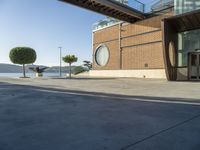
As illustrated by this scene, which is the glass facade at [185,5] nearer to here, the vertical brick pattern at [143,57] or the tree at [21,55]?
the vertical brick pattern at [143,57]

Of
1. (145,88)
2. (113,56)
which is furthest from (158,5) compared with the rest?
(145,88)

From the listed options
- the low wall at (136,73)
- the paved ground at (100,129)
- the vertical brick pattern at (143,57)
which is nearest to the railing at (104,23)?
the vertical brick pattern at (143,57)

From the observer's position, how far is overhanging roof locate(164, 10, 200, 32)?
60.8 feet

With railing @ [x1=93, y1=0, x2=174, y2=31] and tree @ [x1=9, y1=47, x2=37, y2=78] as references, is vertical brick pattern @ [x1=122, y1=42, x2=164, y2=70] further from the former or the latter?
tree @ [x1=9, y1=47, x2=37, y2=78]

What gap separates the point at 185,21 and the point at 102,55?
17.0 m

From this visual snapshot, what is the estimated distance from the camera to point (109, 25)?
33.9 m

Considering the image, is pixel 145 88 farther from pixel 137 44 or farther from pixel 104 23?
pixel 104 23

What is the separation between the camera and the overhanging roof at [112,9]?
936 inches

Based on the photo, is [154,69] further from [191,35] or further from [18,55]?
[18,55]

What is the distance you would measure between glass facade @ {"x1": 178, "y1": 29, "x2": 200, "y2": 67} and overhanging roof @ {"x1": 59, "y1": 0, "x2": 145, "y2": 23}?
267 inches

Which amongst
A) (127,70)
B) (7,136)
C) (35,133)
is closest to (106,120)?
(35,133)

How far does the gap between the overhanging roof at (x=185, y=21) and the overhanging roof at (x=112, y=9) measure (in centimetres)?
686

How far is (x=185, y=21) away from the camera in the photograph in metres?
19.9

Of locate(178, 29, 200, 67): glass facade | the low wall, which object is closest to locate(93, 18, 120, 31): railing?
the low wall
